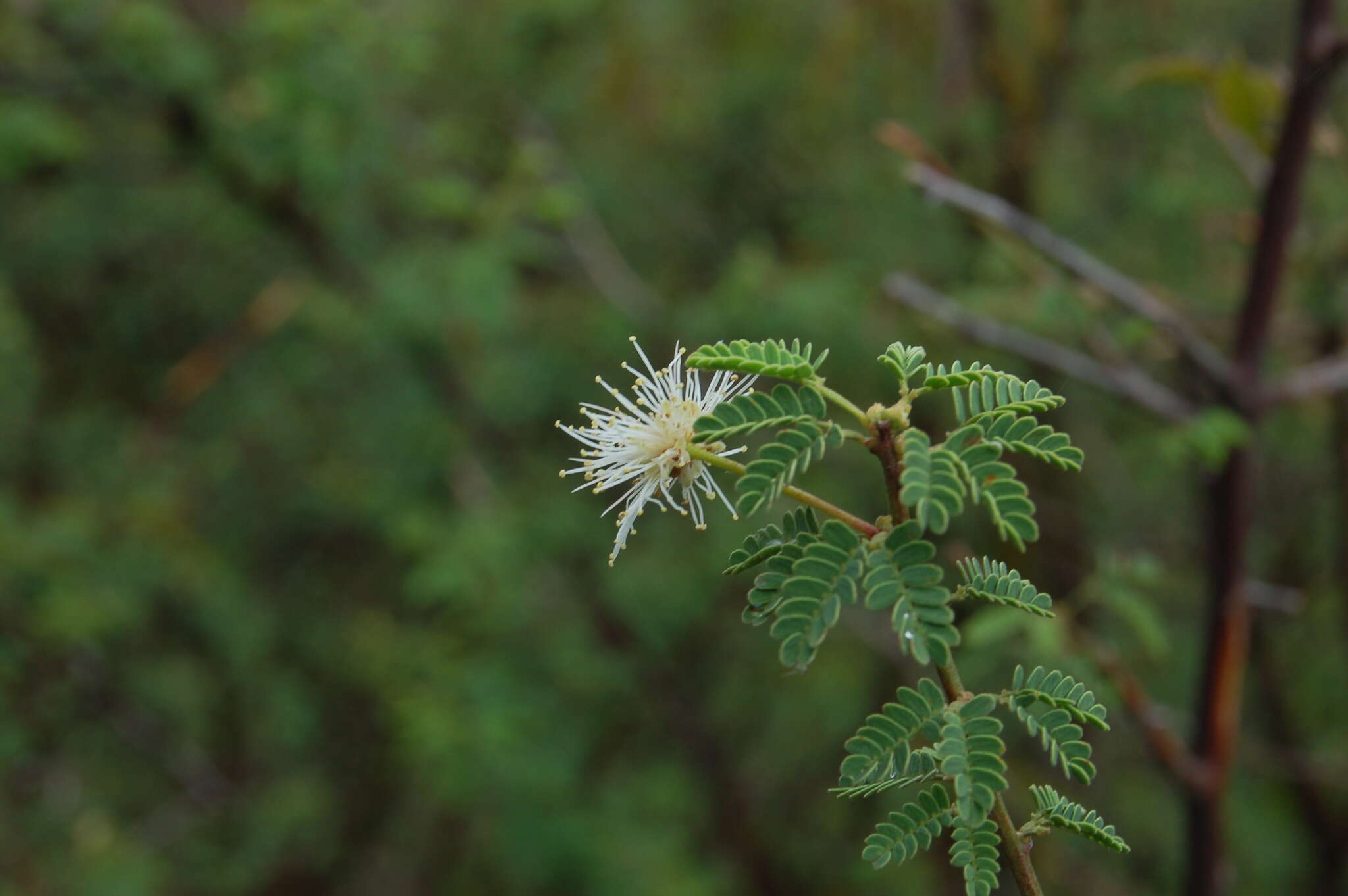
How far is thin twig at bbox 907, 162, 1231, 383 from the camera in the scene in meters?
1.97

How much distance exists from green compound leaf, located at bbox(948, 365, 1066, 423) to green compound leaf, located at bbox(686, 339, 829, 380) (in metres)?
0.10

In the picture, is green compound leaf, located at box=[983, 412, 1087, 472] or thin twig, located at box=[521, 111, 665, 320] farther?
thin twig, located at box=[521, 111, 665, 320]

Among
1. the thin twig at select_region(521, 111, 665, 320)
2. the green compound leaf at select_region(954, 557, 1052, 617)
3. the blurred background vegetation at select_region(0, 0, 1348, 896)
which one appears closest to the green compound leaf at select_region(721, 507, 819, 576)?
the green compound leaf at select_region(954, 557, 1052, 617)

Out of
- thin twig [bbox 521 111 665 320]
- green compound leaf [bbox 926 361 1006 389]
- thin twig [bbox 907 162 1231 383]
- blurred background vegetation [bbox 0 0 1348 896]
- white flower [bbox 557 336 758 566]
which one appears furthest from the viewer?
thin twig [bbox 521 111 665 320]

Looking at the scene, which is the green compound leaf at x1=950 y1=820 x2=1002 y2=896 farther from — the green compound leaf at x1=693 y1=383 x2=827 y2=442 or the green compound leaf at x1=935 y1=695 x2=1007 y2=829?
the green compound leaf at x1=693 y1=383 x2=827 y2=442

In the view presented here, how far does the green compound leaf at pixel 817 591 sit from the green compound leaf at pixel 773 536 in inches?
1.8

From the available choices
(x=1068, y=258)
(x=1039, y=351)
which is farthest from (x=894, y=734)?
(x=1039, y=351)

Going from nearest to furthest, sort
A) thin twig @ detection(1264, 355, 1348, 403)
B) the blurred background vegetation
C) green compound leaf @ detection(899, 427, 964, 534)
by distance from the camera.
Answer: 1. green compound leaf @ detection(899, 427, 964, 534)
2. thin twig @ detection(1264, 355, 1348, 403)
3. the blurred background vegetation

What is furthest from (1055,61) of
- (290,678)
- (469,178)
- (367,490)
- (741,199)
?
(290,678)

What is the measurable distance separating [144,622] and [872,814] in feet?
11.5

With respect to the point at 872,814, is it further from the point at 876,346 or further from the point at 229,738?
the point at 229,738

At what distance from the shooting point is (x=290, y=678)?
5.71m

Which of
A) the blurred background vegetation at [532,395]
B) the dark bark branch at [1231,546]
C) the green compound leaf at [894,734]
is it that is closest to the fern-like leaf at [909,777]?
the green compound leaf at [894,734]

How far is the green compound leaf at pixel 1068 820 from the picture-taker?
2.79 ft
